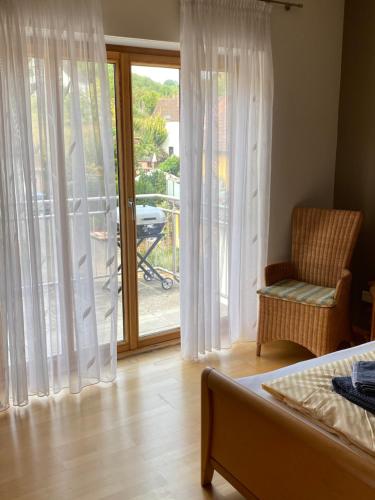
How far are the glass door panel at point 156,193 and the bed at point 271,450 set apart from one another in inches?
64.0

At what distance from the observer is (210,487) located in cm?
221

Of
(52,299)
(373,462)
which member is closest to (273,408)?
(373,462)

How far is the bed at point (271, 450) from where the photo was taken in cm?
153

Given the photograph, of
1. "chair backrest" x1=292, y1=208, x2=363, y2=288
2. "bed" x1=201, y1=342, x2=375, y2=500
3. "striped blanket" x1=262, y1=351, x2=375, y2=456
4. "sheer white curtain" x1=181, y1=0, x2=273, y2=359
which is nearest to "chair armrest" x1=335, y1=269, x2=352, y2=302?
"chair backrest" x1=292, y1=208, x2=363, y2=288

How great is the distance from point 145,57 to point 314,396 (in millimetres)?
2406

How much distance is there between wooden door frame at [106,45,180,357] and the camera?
3.20 metres

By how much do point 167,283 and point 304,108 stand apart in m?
→ 1.67

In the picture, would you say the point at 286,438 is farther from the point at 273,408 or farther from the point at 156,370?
the point at 156,370

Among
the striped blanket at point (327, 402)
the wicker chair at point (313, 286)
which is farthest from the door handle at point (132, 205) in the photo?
the striped blanket at point (327, 402)

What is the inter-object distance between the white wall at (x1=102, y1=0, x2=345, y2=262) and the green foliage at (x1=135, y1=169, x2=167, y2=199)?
83 cm

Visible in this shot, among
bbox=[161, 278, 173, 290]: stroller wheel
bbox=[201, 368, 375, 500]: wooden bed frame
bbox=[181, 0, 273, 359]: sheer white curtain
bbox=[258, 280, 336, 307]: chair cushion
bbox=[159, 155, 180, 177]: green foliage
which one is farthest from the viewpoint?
bbox=[161, 278, 173, 290]: stroller wheel

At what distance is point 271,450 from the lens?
5.86 feet

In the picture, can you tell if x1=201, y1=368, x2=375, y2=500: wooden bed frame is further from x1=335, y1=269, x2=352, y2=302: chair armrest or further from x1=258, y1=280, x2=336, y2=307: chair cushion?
x1=335, y1=269, x2=352, y2=302: chair armrest

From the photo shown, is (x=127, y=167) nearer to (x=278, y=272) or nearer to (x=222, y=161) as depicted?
(x=222, y=161)
